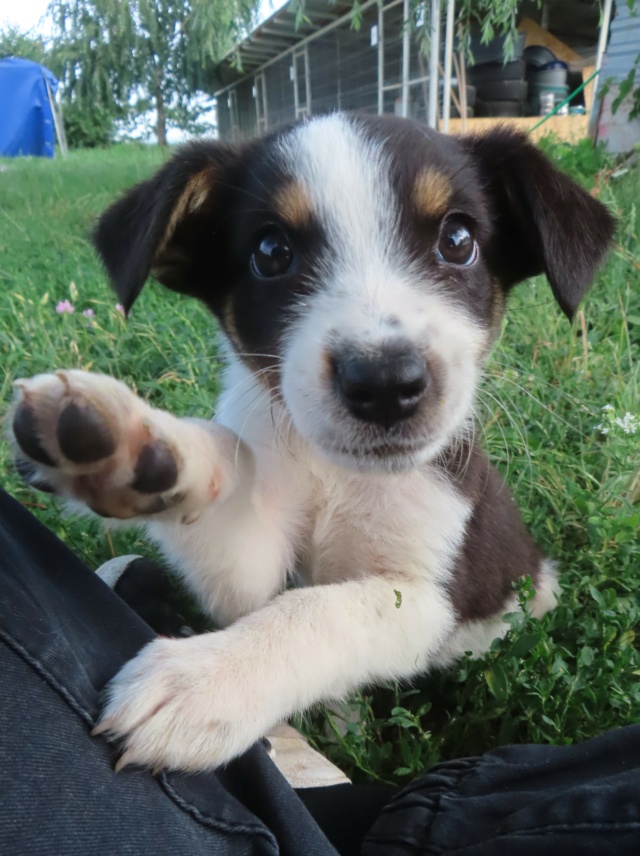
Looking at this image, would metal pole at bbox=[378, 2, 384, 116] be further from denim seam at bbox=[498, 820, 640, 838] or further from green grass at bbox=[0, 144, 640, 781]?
denim seam at bbox=[498, 820, 640, 838]

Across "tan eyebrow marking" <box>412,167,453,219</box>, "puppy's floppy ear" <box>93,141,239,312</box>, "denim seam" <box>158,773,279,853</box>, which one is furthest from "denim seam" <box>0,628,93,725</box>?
"tan eyebrow marking" <box>412,167,453,219</box>

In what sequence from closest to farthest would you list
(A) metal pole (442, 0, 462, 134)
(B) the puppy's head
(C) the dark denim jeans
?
(C) the dark denim jeans
(B) the puppy's head
(A) metal pole (442, 0, 462, 134)

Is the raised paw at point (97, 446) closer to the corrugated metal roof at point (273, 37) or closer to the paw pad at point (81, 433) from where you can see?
the paw pad at point (81, 433)

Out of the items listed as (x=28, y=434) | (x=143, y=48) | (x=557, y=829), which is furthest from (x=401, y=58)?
(x=557, y=829)

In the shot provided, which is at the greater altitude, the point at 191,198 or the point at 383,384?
the point at 191,198

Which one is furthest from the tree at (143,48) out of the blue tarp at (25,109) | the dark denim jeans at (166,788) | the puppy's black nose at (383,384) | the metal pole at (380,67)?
the dark denim jeans at (166,788)

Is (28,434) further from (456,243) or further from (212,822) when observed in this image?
(456,243)

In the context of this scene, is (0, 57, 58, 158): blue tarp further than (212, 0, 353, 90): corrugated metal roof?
Yes
